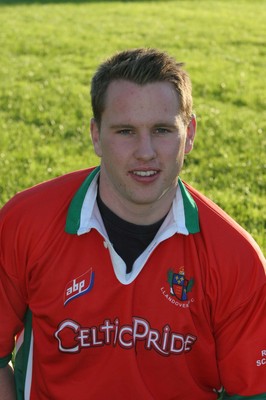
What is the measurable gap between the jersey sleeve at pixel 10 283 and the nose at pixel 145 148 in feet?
2.01

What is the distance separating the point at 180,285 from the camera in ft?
10.9

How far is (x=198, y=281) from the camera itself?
10.9 ft

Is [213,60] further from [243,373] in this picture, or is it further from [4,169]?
[243,373]

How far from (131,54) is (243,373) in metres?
1.50

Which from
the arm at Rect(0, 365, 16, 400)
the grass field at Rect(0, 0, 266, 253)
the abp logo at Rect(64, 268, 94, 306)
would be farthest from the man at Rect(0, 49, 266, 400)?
the grass field at Rect(0, 0, 266, 253)

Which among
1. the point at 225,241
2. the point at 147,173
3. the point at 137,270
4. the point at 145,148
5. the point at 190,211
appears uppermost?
the point at 145,148

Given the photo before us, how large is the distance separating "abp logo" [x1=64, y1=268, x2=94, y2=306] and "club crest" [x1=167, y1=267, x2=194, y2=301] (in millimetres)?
353

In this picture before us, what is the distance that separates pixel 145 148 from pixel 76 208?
43 centimetres

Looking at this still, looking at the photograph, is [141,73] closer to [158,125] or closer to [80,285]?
[158,125]

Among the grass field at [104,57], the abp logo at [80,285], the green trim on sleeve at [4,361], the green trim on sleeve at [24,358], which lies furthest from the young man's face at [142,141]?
the grass field at [104,57]

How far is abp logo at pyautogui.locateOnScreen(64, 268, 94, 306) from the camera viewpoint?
335 centimetres

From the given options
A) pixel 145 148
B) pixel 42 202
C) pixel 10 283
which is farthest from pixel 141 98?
pixel 10 283

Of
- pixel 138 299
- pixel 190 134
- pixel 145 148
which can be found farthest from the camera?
pixel 190 134

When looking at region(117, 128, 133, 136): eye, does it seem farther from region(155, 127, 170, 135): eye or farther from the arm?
the arm
